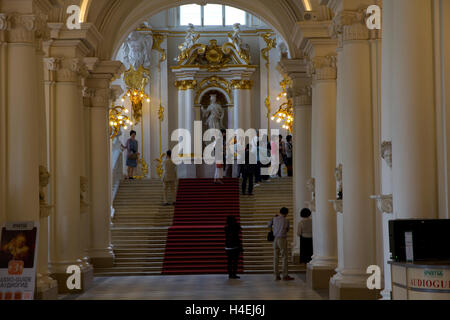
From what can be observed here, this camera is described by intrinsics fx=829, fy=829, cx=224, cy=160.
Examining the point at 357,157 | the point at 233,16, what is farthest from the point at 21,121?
the point at 233,16

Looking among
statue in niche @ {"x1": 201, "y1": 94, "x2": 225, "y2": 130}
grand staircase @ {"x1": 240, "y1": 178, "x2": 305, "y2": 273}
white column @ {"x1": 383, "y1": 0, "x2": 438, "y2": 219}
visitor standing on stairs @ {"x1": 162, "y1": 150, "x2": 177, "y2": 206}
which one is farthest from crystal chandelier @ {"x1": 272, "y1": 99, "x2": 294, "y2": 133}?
white column @ {"x1": 383, "y1": 0, "x2": 438, "y2": 219}

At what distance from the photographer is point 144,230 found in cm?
2409

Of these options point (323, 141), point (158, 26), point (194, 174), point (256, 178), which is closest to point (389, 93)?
point (323, 141)

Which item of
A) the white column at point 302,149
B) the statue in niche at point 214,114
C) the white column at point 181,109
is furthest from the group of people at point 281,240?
the statue in niche at point 214,114

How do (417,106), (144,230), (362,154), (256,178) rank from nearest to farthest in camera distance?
1. (417,106)
2. (362,154)
3. (144,230)
4. (256,178)

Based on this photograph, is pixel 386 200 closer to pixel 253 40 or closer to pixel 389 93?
pixel 389 93

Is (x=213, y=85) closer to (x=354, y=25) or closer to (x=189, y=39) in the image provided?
(x=189, y=39)

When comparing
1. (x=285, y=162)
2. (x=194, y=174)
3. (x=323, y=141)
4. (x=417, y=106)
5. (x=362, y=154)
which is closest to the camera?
(x=417, y=106)

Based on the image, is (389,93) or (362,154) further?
(362,154)

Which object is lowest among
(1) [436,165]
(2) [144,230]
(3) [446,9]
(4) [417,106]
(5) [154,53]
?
(2) [144,230]

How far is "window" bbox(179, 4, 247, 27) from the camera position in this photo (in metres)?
35.4

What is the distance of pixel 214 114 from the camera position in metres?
34.6

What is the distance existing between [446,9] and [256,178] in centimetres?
2058

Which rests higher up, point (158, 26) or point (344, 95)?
point (158, 26)
